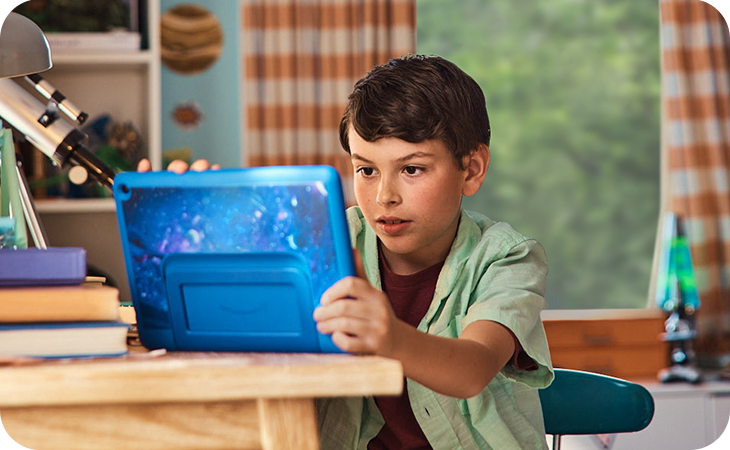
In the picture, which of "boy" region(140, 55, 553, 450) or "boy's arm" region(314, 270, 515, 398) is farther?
"boy" region(140, 55, 553, 450)

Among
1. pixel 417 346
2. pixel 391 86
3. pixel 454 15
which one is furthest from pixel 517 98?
pixel 417 346

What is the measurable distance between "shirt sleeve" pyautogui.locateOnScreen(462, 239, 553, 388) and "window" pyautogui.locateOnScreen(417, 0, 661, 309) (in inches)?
107

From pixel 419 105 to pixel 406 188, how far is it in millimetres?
118

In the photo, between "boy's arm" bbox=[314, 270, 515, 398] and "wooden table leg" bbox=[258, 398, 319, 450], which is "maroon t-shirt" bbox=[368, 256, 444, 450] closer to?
"boy's arm" bbox=[314, 270, 515, 398]

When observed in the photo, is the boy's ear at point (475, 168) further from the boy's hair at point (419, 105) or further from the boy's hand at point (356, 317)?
the boy's hand at point (356, 317)

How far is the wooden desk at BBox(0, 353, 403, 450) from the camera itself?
0.52m

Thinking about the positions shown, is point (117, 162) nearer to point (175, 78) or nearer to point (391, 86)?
point (175, 78)

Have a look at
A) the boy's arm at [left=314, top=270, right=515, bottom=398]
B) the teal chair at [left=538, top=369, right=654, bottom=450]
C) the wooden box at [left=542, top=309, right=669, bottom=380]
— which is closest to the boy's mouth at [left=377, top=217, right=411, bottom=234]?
the boy's arm at [left=314, top=270, right=515, bottom=398]

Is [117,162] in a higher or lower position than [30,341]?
lower

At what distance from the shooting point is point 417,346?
2.19 ft

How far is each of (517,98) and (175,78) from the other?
154cm

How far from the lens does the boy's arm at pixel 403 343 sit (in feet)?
2.00

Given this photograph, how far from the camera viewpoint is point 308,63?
3295mm

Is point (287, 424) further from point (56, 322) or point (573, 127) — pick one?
point (573, 127)
